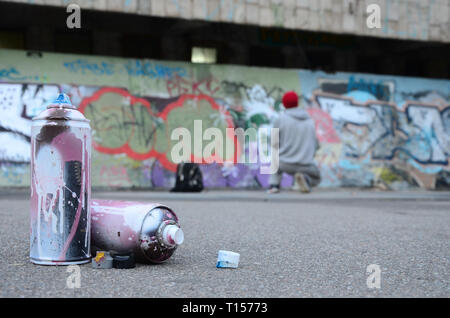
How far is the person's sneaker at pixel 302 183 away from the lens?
35.0 ft

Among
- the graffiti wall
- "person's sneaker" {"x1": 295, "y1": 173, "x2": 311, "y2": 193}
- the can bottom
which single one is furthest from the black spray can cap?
the graffiti wall

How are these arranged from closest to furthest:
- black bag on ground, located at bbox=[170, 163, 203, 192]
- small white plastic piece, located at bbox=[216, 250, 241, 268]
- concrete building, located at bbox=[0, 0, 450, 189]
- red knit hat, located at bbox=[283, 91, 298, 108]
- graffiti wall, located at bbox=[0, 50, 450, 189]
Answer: small white plastic piece, located at bbox=[216, 250, 241, 268] < red knit hat, located at bbox=[283, 91, 298, 108] < black bag on ground, located at bbox=[170, 163, 203, 192] < graffiti wall, located at bbox=[0, 50, 450, 189] < concrete building, located at bbox=[0, 0, 450, 189]

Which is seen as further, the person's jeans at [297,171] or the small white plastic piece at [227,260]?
the person's jeans at [297,171]

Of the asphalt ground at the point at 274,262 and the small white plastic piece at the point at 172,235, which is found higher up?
the small white plastic piece at the point at 172,235

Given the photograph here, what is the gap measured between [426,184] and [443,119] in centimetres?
198

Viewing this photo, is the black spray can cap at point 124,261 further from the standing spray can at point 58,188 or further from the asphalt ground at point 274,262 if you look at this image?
the standing spray can at point 58,188

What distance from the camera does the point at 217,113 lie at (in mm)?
14414

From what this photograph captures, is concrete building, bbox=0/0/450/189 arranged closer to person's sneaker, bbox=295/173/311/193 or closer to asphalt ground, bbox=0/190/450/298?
person's sneaker, bbox=295/173/311/193

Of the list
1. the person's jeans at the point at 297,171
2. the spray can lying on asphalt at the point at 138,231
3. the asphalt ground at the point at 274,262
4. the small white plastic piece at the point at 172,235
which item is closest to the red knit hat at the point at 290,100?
the person's jeans at the point at 297,171

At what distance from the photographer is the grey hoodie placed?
34.1 feet

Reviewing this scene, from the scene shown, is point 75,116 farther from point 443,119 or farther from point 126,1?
point 443,119

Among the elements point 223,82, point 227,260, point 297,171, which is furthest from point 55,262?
point 223,82

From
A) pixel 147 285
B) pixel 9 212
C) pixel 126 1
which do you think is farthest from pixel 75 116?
pixel 126 1

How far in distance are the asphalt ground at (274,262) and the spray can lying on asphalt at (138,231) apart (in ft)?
0.39
